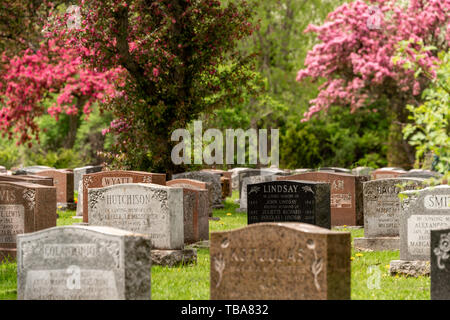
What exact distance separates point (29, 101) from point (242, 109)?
29.5 ft

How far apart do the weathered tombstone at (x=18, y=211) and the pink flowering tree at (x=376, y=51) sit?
71.9 feet

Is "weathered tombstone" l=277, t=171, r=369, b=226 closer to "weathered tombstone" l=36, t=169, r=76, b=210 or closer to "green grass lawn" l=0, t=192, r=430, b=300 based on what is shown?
"green grass lawn" l=0, t=192, r=430, b=300

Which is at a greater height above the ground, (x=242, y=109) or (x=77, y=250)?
(x=242, y=109)

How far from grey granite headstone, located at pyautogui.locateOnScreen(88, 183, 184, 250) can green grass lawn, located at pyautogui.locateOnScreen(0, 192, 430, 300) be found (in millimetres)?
508

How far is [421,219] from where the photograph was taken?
1090 centimetres

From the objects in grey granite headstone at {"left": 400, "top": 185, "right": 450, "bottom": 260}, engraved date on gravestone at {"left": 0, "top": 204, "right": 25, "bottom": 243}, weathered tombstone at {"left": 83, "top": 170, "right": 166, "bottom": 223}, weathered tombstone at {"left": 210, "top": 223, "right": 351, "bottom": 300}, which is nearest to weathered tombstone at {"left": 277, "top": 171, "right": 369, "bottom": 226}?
weathered tombstone at {"left": 83, "top": 170, "right": 166, "bottom": 223}

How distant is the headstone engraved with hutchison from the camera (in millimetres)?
12820

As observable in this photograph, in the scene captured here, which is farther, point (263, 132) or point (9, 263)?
point (263, 132)

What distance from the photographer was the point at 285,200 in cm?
1293

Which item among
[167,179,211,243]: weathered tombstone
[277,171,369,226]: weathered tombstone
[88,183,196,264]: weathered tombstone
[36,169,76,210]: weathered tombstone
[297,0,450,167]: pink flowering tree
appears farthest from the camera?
[297,0,450,167]: pink flowering tree

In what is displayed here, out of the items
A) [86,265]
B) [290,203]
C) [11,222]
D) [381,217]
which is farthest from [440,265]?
[11,222]

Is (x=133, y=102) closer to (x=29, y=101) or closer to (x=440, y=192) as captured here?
(x=440, y=192)

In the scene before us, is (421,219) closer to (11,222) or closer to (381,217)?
(381,217)

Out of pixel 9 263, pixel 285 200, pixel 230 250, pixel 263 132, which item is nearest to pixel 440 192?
pixel 285 200
